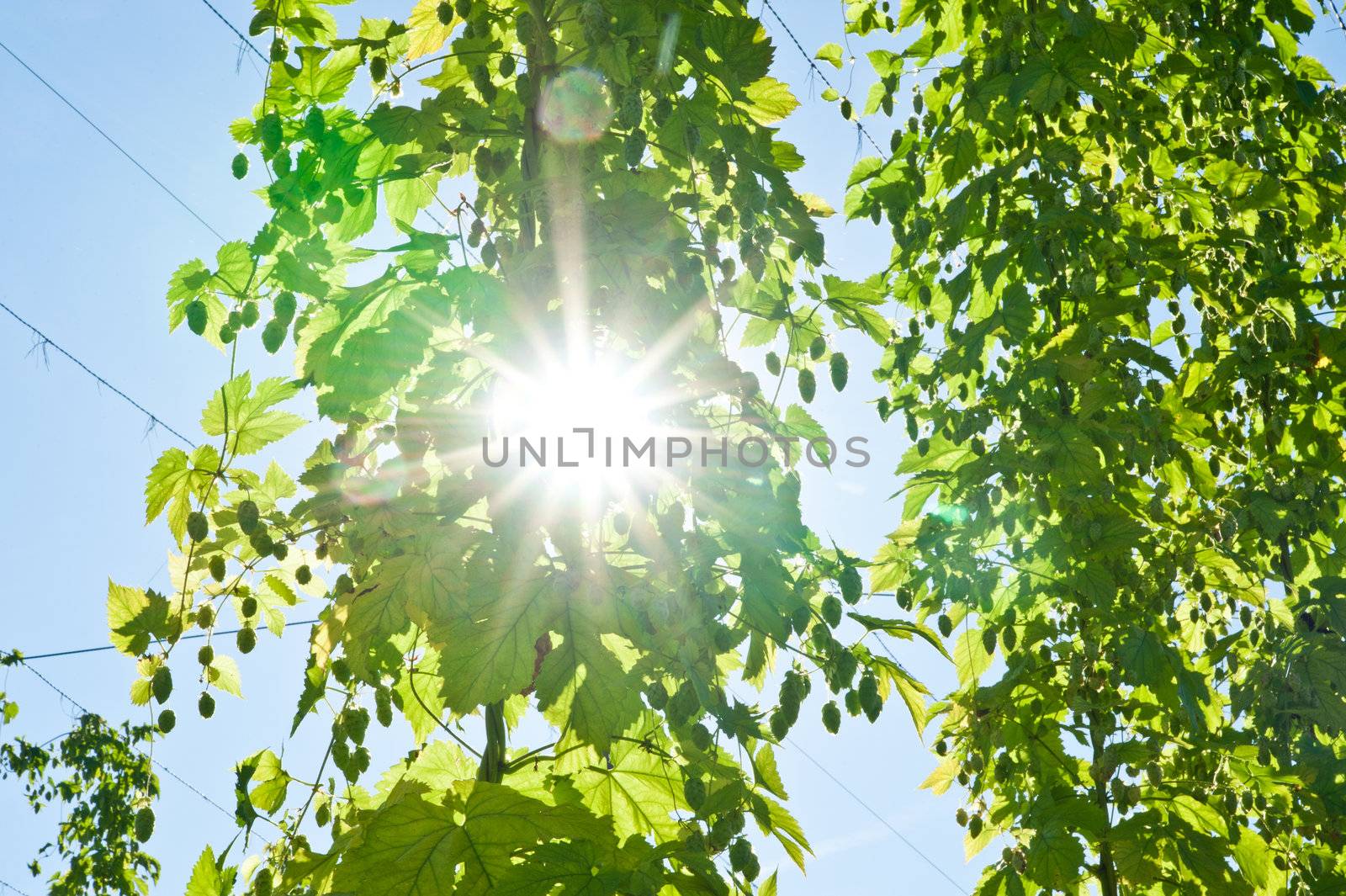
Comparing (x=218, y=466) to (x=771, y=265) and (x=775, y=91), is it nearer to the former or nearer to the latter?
(x=771, y=265)

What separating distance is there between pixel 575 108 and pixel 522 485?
1.95 ft

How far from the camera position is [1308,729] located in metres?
2.53

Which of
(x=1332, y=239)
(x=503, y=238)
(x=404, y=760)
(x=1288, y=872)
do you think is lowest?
(x=1288, y=872)

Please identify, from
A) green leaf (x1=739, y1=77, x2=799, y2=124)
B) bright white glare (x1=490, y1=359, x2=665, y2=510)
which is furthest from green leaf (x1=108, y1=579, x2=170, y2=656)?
green leaf (x1=739, y1=77, x2=799, y2=124)

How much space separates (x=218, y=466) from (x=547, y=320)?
24.3 inches

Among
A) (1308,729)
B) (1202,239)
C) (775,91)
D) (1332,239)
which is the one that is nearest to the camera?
(775,91)

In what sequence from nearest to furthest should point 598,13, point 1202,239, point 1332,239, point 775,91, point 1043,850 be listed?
point 598,13
point 775,91
point 1043,850
point 1202,239
point 1332,239

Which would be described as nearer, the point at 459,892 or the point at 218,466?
the point at 459,892

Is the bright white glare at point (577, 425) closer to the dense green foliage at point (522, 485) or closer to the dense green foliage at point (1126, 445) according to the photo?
the dense green foliage at point (522, 485)

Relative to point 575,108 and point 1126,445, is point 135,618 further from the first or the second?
point 1126,445

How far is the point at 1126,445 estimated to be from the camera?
2.39m

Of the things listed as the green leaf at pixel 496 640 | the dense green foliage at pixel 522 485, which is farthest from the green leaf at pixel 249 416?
the green leaf at pixel 496 640

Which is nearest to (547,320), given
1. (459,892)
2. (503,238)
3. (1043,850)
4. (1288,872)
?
(503,238)

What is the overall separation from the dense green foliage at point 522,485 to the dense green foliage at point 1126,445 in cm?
100
